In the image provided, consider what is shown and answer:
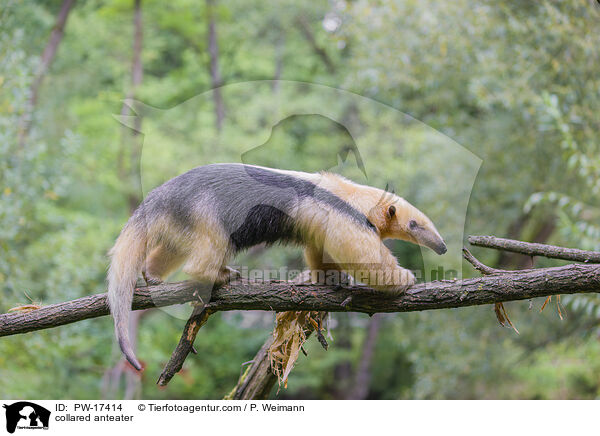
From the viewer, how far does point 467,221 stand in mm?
7379

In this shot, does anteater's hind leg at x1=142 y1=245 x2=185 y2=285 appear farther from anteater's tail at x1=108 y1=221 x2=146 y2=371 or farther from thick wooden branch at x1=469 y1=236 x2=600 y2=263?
thick wooden branch at x1=469 y1=236 x2=600 y2=263

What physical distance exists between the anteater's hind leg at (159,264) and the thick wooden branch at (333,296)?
215mm

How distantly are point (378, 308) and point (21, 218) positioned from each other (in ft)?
14.7

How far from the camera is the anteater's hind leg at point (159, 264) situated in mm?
3043

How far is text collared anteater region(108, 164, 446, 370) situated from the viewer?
2.78 metres

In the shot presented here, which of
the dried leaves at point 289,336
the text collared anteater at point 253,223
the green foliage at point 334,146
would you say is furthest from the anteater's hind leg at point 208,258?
the green foliage at point 334,146

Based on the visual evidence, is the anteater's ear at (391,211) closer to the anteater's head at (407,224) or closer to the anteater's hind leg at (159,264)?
the anteater's head at (407,224)

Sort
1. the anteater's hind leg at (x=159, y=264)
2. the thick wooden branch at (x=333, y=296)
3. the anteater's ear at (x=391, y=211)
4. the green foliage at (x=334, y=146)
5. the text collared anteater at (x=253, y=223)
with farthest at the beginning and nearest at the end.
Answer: the green foliage at (x=334, y=146)
the anteater's hind leg at (x=159, y=264)
the anteater's ear at (x=391, y=211)
the text collared anteater at (x=253, y=223)
the thick wooden branch at (x=333, y=296)

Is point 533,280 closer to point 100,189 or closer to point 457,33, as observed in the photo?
point 457,33
